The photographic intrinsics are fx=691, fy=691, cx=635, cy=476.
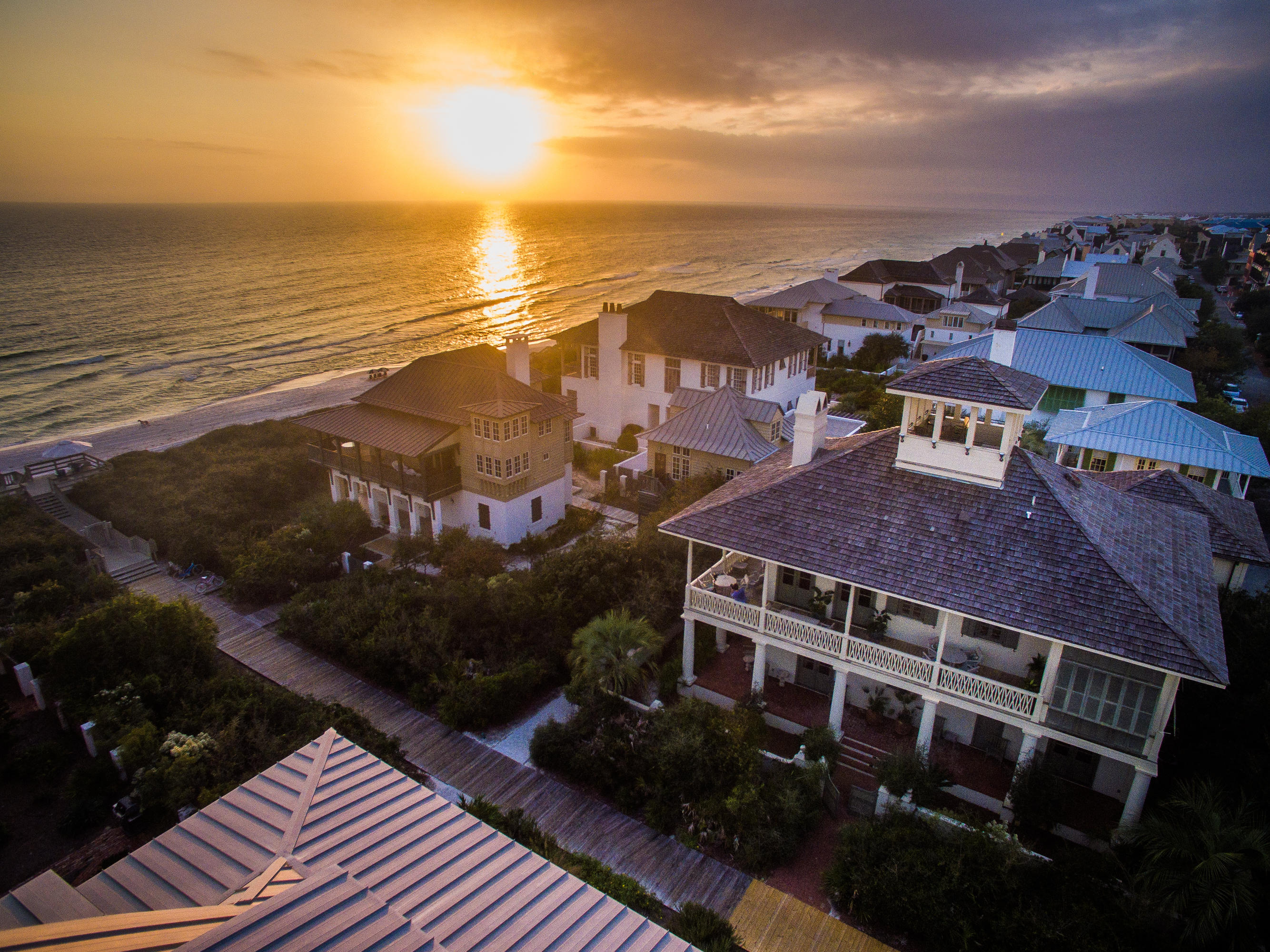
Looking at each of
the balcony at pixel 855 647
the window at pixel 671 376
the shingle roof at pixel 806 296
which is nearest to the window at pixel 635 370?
the window at pixel 671 376

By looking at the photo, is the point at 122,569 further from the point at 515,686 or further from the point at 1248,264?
Result: the point at 1248,264

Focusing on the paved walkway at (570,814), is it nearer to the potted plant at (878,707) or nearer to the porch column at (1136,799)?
the potted plant at (878,707)

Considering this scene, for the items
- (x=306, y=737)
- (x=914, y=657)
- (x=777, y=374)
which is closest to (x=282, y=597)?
(x=306, y=737)

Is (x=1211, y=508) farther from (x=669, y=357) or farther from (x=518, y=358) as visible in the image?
(x=669, y=357)

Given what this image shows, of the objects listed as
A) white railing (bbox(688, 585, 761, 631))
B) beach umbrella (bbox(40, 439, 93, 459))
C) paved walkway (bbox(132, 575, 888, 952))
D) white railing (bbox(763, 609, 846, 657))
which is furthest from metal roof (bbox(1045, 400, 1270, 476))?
beach umbrella (bbox(40, 439, 93, 459))

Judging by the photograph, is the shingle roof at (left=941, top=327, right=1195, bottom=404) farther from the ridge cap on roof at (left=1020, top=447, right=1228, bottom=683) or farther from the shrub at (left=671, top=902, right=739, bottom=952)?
the shrub at (left=671, top=902, right=739, bottom=952)

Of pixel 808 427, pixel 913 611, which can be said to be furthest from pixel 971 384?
pixel 913 611
